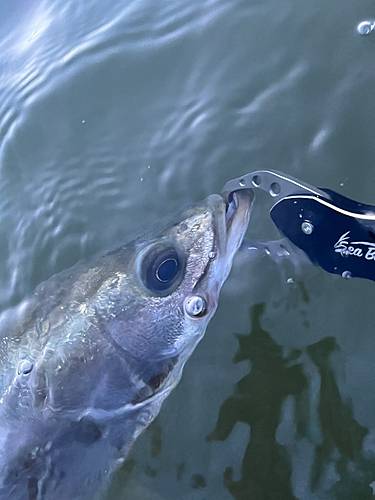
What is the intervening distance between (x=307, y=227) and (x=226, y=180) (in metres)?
1.08

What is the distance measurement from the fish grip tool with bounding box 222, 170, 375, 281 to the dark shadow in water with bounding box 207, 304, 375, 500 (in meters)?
0.59

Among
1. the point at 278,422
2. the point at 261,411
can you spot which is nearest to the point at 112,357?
the point at 261,411

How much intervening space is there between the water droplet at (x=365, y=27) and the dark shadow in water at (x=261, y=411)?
2376 mm

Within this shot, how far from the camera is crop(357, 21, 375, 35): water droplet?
11.2 feet

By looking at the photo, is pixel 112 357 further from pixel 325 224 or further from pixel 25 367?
pixel 325 224

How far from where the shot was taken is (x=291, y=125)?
132 inches

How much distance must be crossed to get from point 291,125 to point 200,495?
271cm

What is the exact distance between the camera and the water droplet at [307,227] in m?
2.44

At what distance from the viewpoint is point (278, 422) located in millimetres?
2650

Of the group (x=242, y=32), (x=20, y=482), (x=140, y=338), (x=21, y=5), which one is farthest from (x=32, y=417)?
(x=21, y=5)

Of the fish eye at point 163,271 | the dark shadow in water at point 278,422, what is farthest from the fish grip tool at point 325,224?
the fish eye at point 163,271

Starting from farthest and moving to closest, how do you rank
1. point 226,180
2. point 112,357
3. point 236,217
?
point 226,180 → point 236,217 → point 112,357

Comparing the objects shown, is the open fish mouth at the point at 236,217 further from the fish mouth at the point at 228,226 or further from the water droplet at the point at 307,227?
the water droplet at the point at 307,227

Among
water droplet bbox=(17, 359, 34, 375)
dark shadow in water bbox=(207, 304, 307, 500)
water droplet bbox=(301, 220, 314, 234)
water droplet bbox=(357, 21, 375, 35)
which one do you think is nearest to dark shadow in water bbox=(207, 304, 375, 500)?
dark shadow in water bbox=(207, 304, 307, 500)
